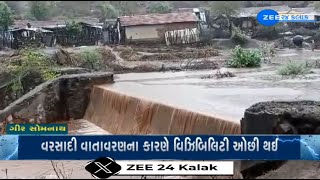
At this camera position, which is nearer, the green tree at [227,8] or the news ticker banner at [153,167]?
the news ticker banner at [153,167]

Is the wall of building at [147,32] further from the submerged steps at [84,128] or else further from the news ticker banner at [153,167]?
the news ticker banner at [153,167]

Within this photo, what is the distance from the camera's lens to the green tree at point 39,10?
48.7 meters

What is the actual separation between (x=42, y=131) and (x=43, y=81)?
768 centimetres

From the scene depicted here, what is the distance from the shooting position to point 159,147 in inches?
234

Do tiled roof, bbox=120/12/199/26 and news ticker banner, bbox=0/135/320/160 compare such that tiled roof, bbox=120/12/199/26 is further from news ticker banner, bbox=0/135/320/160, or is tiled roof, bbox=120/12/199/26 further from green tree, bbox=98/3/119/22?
news ticker banner, bbox=0/135/320/160

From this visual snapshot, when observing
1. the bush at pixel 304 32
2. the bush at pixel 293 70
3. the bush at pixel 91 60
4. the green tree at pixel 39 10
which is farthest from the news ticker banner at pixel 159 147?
the green tree at pixel 39 10

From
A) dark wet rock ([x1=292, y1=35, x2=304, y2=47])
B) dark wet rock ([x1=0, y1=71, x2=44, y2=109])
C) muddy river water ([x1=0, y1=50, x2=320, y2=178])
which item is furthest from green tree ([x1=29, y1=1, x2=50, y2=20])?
dark wet rock ([x1=0, y1=71, x2=44, y2=109])

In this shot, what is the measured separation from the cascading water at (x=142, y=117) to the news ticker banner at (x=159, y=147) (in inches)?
120

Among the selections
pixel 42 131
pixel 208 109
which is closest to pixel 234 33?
pixel 208 109

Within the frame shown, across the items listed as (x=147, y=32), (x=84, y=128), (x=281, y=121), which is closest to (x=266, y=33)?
(x=147, y=32)

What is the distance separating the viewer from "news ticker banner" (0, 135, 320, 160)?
19.4 feet

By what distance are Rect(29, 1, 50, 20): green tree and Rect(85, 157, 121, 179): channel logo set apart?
45.1m

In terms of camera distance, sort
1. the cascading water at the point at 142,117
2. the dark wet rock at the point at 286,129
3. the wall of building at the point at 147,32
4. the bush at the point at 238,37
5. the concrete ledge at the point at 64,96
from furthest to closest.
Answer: the wall of building at the point at 147,32 < the bush at the point at 238,37 < the concrete ledge at the point at 64,96 < the cascading water at the point at 142,117 < the dark wet rock at the point at 286,129

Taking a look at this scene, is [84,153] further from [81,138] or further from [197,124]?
[197,124]
